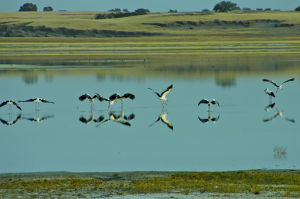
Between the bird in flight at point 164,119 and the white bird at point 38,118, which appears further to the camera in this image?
the white bird at point 38,118

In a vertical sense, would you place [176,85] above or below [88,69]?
below

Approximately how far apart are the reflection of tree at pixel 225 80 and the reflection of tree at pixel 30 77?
36.4ft

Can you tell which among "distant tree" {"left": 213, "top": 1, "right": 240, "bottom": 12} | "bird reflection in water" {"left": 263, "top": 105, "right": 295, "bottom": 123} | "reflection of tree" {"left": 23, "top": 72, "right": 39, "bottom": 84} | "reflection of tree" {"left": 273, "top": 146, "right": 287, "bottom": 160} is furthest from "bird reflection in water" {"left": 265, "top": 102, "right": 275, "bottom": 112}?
"distant tree" {"left": 213, "top": 1, "right": 240, "bottom": 12}

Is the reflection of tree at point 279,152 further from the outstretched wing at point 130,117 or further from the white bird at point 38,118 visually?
the white bird at point 38,118

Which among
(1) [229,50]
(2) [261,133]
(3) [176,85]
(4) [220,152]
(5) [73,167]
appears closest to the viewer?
(5) [73,167]

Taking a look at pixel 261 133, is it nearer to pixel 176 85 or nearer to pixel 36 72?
pixel 176 85

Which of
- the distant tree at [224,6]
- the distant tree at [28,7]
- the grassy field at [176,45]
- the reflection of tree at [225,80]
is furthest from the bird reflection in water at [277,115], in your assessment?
the distant tree at [28,7]

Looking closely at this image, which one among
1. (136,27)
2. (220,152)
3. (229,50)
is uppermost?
(136,27)

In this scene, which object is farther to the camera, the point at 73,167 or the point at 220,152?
the point at 220,152

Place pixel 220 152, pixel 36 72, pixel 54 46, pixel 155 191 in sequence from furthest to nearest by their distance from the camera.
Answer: pixel 54 46 → pixel 36 72 → pixel 220 152 → pixel 155 191

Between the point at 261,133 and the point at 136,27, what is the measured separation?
8913 centimetres

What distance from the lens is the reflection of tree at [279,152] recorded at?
15.5m

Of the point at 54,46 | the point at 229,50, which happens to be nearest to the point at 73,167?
the point at 229,50

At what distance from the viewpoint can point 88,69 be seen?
160 ft
